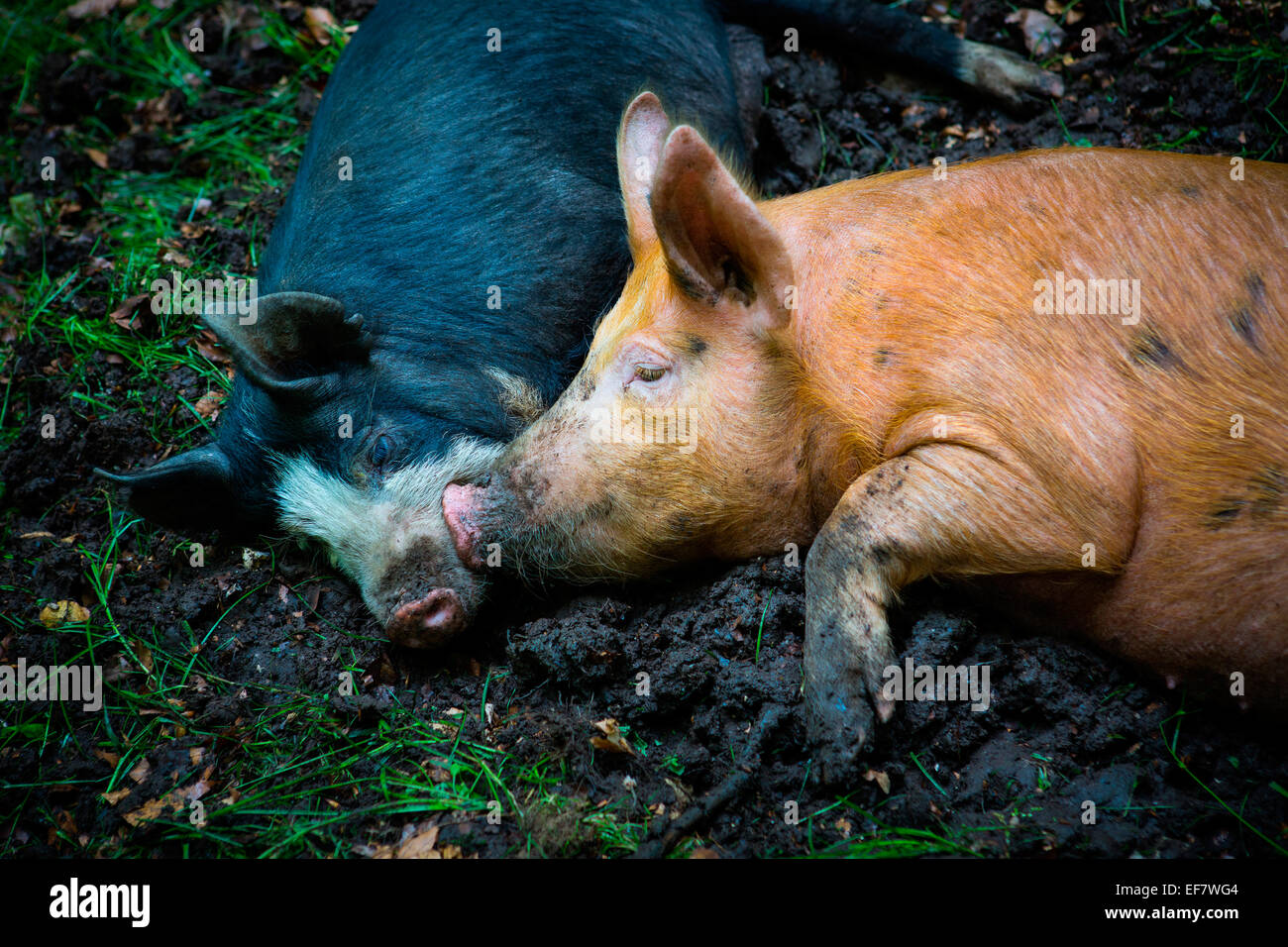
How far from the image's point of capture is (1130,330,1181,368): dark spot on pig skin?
295cm

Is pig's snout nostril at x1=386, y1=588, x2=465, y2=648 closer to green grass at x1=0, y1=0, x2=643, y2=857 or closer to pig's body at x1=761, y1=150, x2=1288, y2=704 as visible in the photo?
green grass at x1=0, y1=0, x2=643, y2=857

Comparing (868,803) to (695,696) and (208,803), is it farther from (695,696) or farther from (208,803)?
(208,803)

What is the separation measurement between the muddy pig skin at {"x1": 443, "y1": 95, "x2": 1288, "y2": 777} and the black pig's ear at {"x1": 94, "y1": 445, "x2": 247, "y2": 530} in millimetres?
1070

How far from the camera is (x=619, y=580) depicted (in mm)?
3543

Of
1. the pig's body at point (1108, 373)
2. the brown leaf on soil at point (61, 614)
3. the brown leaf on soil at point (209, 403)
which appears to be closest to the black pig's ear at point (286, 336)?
the brown leaf on soil at point (209, 403)

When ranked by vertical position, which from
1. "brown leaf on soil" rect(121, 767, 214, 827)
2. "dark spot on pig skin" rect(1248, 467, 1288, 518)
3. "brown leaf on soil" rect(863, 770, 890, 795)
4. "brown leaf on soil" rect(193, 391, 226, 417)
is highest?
"brown leaf on soil" rect(193, 391, 226, 417)

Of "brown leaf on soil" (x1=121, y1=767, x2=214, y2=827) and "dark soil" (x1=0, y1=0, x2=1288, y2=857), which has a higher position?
"dark soil" (x1=0, y1=0, x2=1288, y2=857)

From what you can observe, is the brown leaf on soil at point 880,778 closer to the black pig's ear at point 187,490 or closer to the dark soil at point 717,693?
the dark soil at point 717,693

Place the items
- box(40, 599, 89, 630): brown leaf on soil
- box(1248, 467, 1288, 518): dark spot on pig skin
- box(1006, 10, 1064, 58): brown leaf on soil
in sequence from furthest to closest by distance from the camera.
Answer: box(1006, 10, 1064, 58): brown leaf on soil, box(40, 599, 89, 630): brown leaf on soil, box(1248, 467, 1288, 518): dark spot on pig skin

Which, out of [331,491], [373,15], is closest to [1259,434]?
[331,491]

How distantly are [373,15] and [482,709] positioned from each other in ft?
12.2

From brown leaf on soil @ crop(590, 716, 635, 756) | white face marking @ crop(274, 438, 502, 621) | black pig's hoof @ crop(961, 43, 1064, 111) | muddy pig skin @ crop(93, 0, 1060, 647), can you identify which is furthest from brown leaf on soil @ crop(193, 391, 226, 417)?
black pig's hoof @ crop(961, 43, 1064, 111)

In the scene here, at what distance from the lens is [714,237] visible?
10.5ft

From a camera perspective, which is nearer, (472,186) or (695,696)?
(695,696)
